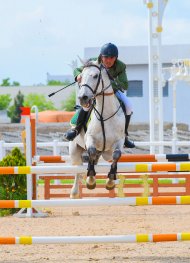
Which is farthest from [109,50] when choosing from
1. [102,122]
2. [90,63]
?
[102,122]

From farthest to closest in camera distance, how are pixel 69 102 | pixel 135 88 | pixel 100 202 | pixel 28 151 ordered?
pixel 69 102 → pixel 135 88 → pixel 28 151 → pixel 100 202

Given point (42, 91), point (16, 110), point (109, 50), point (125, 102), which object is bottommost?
point (125, 102)

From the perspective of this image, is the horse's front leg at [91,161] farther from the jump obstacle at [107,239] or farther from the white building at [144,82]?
the white building at [144,82]

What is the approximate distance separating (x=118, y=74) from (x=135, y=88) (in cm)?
3891

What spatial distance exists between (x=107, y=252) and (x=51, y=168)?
4.33 feet

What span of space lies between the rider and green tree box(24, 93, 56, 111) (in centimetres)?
7489

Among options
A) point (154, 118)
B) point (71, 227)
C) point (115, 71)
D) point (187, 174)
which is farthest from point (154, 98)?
point (115, 71)

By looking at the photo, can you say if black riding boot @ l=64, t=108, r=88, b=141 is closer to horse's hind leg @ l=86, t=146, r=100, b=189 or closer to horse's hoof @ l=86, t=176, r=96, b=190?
horse's hind leg @ l=86, t=146, r=100, b=189

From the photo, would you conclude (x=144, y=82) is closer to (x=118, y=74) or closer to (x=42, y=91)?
(x=118, y=74)

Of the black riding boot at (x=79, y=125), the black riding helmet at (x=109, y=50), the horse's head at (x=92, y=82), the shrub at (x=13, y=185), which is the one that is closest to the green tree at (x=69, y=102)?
the shrub at (x=13, y=185)

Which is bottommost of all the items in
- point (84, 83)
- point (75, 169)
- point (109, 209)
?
point (109, 209)

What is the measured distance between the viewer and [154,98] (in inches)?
733

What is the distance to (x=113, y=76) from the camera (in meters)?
8.34

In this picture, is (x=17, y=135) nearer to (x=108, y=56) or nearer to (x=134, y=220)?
(x=134, y=220)
